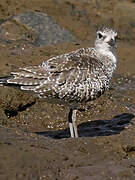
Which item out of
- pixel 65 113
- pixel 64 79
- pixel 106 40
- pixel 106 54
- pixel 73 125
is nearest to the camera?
pixel 64 79

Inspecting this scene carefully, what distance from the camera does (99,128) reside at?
12.1 metres

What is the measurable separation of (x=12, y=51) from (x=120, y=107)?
465cm

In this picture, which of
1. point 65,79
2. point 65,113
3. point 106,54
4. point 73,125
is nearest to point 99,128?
point 73,125

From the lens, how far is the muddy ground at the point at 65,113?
737 cm

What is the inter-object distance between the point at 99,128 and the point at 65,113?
136 centimetres

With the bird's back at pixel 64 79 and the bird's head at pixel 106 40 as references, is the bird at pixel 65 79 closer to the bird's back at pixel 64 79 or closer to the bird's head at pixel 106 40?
the bird's back at pixel 64 79

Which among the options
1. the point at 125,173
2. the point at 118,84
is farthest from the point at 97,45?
the point at 125,173

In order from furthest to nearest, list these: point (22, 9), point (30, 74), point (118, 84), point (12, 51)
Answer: point (22, 9), point (12, 51), point (118, 84), point (30, 74)

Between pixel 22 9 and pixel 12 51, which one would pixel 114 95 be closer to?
pixel 12 51

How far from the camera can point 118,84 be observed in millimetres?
15539

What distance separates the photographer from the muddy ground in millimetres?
7371

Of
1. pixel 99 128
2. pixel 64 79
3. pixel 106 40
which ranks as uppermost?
pixel 106 40

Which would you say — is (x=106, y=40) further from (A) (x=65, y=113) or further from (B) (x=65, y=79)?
(A) (x=65, y=113)

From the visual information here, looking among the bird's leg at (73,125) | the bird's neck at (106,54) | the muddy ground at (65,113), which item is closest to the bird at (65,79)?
the bird's leg at (73,125)
